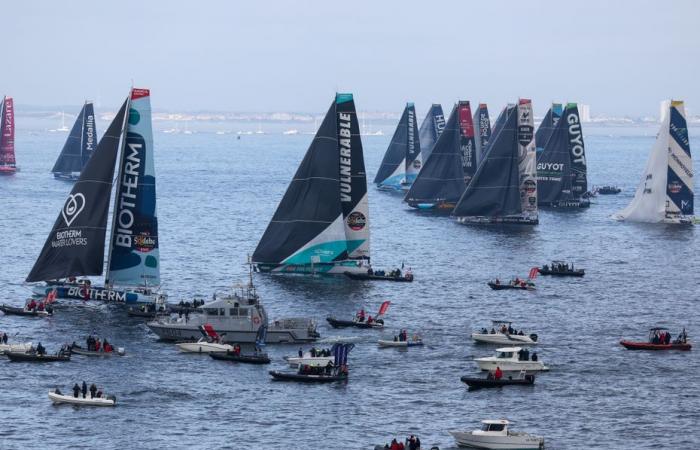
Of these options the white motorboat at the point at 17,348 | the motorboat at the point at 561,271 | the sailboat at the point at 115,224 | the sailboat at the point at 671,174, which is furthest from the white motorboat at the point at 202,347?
the sailboat at the point at 671,174

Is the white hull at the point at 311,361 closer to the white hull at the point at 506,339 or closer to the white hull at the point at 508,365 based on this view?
the white hull at the point at 508,365

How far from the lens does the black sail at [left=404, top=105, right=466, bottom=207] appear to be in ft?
606

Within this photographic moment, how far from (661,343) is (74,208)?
45839 mm

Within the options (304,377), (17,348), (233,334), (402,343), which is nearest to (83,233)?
(233,334)

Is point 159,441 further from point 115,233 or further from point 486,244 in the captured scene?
point 486,244

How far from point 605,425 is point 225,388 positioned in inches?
879

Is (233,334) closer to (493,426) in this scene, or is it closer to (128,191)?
(128,191)

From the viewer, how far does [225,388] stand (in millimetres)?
81188

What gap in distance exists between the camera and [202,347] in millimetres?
90750

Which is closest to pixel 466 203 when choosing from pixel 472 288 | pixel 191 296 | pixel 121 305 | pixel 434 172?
pixel 434 172

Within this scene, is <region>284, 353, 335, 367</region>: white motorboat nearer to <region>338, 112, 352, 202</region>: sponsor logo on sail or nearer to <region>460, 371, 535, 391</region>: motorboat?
<region>460, 371, 535, 391</region>: motorboat

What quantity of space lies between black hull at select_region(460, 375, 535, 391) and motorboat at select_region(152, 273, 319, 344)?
1492 centimetres

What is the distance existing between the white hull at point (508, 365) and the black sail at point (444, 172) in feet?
326

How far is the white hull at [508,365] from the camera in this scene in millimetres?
85875
